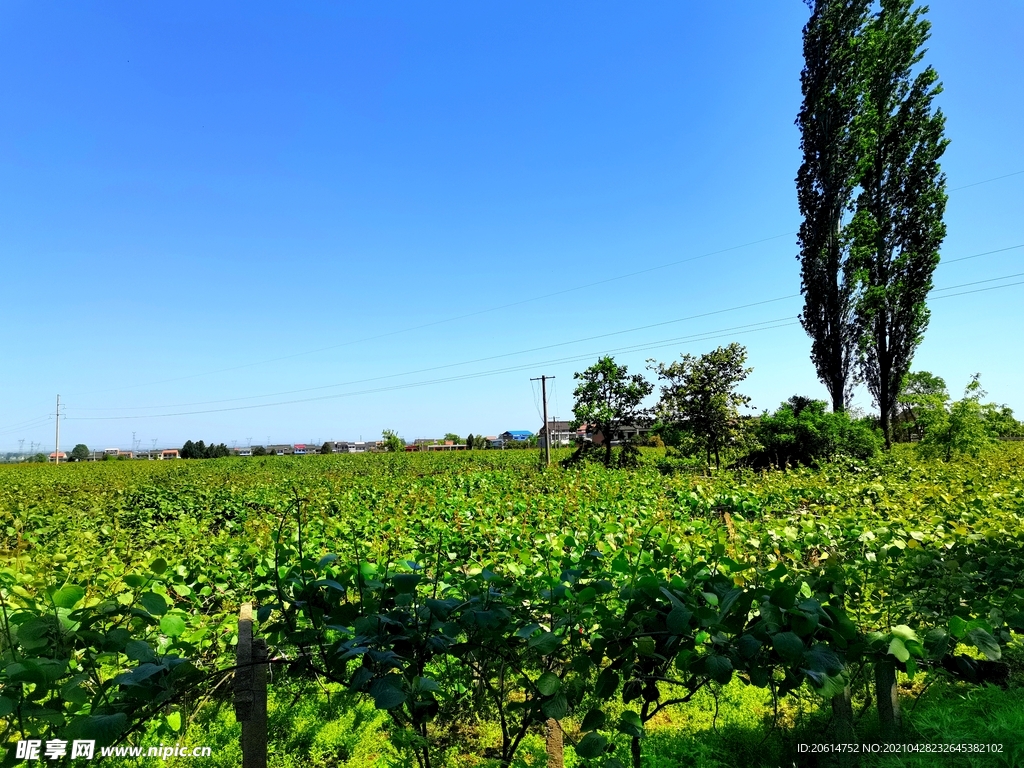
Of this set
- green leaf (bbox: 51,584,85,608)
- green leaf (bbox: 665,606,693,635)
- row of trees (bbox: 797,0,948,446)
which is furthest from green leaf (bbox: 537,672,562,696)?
row of trees (bbox: 797,0,948,446)

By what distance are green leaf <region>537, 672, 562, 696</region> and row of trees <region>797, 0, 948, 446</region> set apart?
22.4 meters

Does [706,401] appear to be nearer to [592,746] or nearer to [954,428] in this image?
[954,428]

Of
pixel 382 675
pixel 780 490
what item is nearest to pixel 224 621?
pixel 382 675

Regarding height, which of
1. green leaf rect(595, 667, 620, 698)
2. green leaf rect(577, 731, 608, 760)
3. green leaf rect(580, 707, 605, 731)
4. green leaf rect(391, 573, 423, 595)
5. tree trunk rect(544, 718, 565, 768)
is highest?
green leaf rect(391, 573, 423, 595)

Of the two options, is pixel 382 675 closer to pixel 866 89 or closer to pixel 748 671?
pixel 748 671

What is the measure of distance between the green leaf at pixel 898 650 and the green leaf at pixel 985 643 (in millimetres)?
184

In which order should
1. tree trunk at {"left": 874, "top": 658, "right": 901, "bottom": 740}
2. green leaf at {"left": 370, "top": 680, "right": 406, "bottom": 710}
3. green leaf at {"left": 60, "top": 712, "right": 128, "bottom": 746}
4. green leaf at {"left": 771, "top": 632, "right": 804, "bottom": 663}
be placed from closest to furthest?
green leaf at {"left": 60, "top": 712, "right": 128, "bottom": 746} → green leaf at {"left": 370, "top": 680, "right": 406, "bottom": 710} → green leaf at {"left": 771, "top": 632, "right": 804, "bottom": 663} → tree trunk at {"left": 874, "top": 658, "right": 901, "bottom": 740}

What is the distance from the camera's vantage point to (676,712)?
343 centimetres

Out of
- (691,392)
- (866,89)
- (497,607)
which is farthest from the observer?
(866,89)

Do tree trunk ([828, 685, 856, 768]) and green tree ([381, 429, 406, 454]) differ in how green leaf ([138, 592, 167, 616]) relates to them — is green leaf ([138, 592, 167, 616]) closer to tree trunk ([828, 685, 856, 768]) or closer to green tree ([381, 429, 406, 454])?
tree trunk ([828, 685, 856, 768])

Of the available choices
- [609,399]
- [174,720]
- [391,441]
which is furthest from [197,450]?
[174,720]

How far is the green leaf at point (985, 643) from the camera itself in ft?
4.63

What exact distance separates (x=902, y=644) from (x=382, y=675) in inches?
55.6

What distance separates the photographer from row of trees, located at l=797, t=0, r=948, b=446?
65.8 feet
